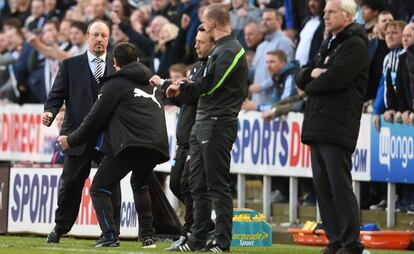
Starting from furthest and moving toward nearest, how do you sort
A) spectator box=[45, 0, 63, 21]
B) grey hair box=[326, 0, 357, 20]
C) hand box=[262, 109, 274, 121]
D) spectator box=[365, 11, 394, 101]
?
1. spectator box=[45, 0, 63, 21]
2. hand box=[262, 109, 274, 121]
3. spectator box=[365, 11, 394, 101]
4. grey hair box=[326, 0, 357, 20]

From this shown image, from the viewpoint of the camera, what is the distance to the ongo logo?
1861 cm

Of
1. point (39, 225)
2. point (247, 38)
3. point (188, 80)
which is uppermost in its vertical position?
point (247, 38)

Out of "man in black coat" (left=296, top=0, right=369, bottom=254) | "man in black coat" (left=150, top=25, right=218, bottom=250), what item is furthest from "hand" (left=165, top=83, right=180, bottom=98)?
"man in black coat" (left=296, top=0, right=369, bottom=254)

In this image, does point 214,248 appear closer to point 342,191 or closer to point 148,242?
point 342,191

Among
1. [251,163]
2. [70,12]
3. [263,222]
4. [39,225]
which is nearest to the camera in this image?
[263,222]

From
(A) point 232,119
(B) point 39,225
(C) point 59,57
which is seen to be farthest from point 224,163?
(C) point 59,57

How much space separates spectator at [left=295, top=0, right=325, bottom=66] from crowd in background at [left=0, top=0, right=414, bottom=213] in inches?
0.6

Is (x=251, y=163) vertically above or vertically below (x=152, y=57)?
below

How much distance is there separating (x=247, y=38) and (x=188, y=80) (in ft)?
28.9

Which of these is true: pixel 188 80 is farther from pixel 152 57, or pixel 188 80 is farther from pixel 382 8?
pixel 152 57

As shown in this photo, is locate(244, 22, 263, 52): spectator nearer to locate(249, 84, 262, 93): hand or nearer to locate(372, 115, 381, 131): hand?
locate(249, 84, 262, 93): hand

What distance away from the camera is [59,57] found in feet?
85.3

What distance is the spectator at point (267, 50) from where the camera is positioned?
71.3ft

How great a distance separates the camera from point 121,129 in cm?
1498
